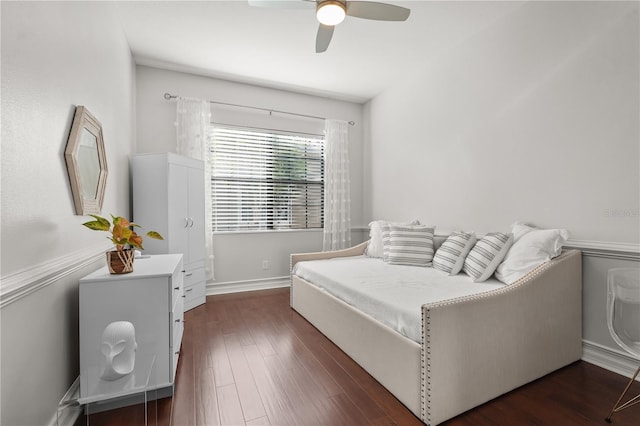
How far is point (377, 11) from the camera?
202 centimetres

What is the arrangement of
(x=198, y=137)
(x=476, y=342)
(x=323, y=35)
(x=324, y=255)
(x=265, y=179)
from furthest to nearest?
(x=265, y=179) < (x=198, y=137) < (x=324, y=255) < (x=323, y=35) < (x=476, y=342)

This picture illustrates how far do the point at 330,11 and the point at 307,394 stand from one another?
2.37 m

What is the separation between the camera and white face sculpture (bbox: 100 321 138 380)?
124 centimetres

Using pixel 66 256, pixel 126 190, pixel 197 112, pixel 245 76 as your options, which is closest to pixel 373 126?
pixel 245 76

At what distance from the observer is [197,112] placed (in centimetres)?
359

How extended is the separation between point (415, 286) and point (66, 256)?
210 centimetres

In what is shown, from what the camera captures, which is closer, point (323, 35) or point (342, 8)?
point (342, 8)

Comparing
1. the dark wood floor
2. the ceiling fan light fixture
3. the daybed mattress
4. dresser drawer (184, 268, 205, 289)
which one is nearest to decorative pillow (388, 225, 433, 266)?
the daybed mattress

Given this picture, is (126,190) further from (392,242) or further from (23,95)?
(392,242)

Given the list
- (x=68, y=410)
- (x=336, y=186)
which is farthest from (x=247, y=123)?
(x=68, y=410)

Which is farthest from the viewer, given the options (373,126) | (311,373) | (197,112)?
(373,126)

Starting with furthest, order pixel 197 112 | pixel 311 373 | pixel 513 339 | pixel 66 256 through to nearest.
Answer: pixel 197 112 < pixel 311 373 < pixel 513 339 < pixel 66 256

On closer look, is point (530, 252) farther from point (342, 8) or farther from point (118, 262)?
point (118, 262)

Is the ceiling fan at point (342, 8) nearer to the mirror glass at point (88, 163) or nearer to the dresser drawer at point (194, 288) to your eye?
the mirror glass at point (88, 163)
